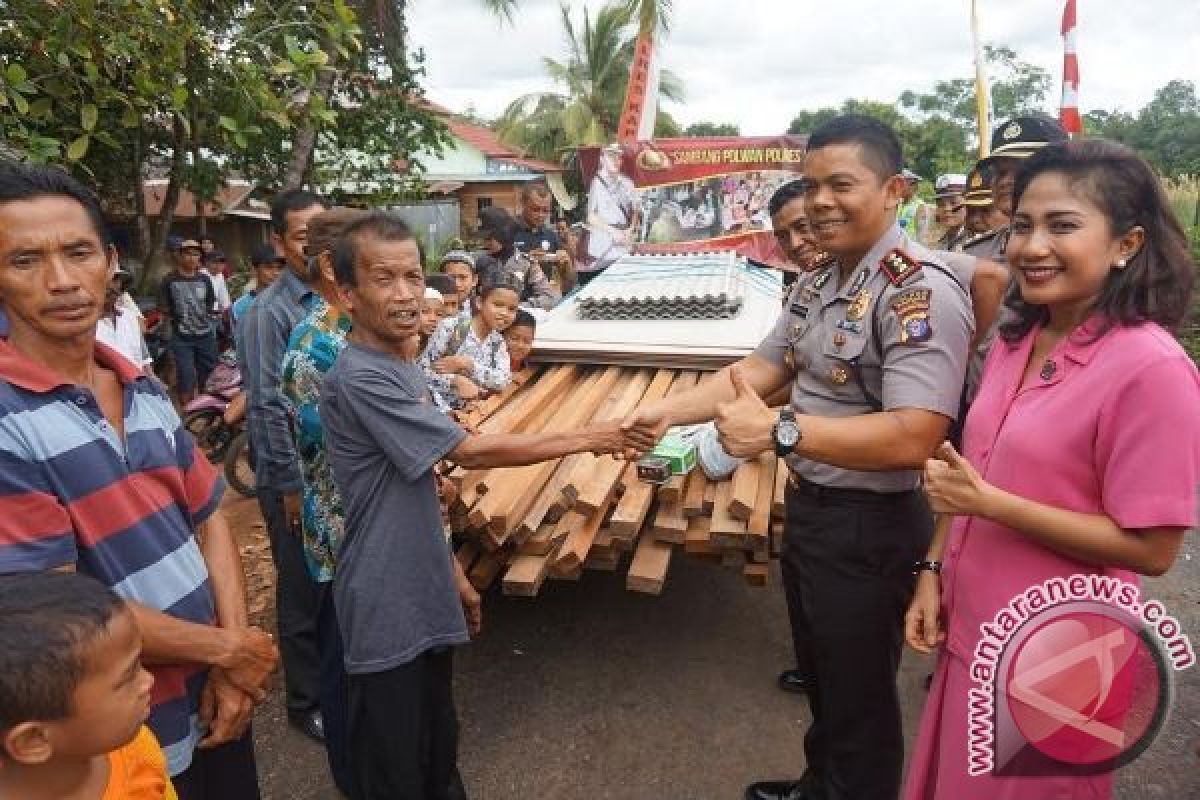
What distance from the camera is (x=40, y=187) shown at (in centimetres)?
147

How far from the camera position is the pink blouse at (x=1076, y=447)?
1.34 m

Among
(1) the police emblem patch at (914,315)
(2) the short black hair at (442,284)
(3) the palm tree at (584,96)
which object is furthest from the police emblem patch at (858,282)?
(3) the palm tree at (584,96)

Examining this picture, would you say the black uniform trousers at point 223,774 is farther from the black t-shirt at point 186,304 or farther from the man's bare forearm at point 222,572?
the black t-shirt at point 186,304

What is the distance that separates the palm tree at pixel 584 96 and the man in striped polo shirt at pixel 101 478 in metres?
22.8

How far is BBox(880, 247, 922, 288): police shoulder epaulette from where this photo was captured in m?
1.90

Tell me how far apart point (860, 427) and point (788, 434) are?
18 centimetres

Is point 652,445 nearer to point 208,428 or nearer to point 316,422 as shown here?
point 316,422

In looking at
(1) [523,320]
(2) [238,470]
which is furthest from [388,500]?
(2) [238,470]

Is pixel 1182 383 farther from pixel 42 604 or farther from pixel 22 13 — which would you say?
pixel 22 13

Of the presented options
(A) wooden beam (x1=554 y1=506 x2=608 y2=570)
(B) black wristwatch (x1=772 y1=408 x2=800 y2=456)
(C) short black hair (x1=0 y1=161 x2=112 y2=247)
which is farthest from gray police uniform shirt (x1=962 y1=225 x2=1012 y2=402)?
(C) short black hair (x1=0 y1=161 x2=112 y2=247)

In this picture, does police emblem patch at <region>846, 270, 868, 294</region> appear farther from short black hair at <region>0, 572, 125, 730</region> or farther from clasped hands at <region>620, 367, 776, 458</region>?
short black hair at <region>0, 572, 125, 730</region>

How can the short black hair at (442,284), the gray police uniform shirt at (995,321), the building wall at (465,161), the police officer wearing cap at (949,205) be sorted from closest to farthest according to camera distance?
the gray police uniform shirt at (995,321) → the short black hair at (442,284) → the police officer wearing cap at (949,205) → the building wall at (465,161)

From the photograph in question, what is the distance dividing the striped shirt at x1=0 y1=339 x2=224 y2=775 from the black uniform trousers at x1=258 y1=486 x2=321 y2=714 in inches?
51.5

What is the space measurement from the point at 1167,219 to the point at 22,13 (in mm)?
4328
